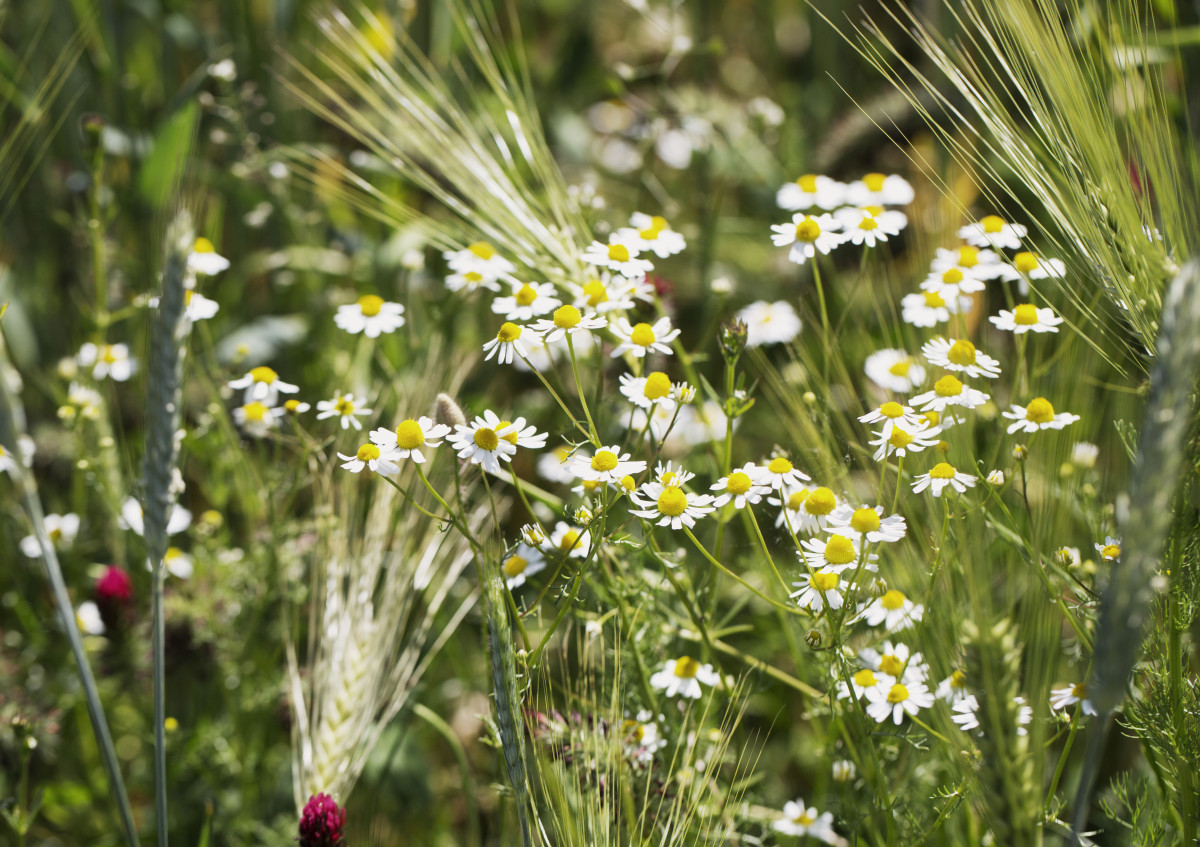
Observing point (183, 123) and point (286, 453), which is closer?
point (183, 123)

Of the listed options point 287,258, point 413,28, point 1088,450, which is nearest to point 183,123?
point 287,258

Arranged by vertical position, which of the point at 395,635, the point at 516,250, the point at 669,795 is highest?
the point at 516,250

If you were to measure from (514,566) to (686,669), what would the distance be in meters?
0.17

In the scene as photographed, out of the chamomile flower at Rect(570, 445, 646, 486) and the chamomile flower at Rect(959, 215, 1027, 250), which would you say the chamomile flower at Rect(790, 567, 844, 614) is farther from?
the chamomile flower at Rect(959, 215, 1027, 250)

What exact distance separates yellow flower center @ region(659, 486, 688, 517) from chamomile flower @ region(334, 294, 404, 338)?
1.26ft

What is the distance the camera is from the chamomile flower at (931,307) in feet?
2.91

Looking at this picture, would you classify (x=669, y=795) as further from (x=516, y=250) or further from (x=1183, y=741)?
(x=516, y=250)

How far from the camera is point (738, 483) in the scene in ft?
2.33

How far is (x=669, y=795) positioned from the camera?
0.84 metres

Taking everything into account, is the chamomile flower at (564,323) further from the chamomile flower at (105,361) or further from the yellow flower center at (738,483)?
the chamomile flower at (105,361)

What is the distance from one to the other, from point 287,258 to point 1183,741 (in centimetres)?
116

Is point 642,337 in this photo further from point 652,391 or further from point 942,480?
point 942,480

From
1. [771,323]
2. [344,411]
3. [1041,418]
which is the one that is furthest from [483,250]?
[1041,418]

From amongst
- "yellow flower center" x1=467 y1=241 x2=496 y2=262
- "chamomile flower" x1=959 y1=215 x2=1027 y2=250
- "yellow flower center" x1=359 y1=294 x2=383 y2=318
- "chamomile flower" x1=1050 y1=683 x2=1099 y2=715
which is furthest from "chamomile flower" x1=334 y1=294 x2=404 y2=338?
"chamomile flower" x1=1050 y1=683 x2=1099 y2=715
